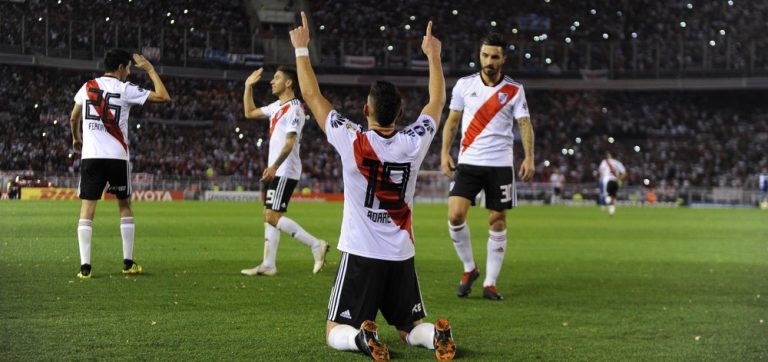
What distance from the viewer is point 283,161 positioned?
360 inches

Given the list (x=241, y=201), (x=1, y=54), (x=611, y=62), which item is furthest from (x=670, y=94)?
(x=1, y=54)

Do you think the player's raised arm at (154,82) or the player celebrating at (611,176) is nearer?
the player's raised arm at (154,82)

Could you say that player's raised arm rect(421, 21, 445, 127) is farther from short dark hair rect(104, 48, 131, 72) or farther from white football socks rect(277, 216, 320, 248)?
white football socks rect(277, 216, 320, 248)

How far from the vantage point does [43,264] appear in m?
9.04

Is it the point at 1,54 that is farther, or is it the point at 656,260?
the point at 656,260

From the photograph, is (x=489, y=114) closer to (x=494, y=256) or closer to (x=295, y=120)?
(x=494, y=256)

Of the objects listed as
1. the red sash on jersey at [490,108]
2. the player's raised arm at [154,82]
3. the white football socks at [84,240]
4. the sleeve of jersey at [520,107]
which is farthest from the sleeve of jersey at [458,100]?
the white football socks at [84,240]

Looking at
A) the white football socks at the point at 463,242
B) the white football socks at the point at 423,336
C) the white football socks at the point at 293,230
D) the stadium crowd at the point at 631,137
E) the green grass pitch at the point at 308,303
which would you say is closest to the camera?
the white football socks at the point at 423,336

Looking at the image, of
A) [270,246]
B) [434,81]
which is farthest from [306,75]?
[270,246]

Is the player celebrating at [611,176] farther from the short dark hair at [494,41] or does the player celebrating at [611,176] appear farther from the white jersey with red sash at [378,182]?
the white jersey with red sash at [378,182]

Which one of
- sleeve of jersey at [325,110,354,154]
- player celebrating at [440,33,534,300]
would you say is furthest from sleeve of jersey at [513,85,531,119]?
sleeve of jersey at [325,110,354,154]

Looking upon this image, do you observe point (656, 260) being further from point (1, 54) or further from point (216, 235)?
point (1, 54)

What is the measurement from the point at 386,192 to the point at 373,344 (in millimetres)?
924

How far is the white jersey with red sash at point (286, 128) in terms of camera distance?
30.3ft
